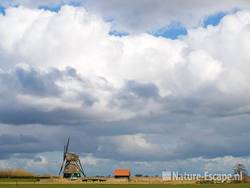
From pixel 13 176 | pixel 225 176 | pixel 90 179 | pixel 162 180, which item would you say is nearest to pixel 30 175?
pixel 13 176

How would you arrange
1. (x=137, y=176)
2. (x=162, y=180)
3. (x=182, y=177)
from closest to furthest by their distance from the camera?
(x=162, y=180) < (x=182, y=177) < (x=137, y=176)

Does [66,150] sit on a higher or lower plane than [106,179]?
higher

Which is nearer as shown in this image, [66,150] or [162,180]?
[162,180]

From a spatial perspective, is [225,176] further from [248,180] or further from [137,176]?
[137,176]

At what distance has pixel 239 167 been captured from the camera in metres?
168

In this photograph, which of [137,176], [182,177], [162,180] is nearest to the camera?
[162,180]

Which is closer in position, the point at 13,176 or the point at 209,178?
the point at 209,178

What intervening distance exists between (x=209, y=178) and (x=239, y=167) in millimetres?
23534

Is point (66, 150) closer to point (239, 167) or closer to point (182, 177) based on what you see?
point (182, 177)

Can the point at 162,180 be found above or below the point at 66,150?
below

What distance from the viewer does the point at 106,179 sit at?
151 metres

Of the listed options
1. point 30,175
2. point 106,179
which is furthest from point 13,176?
point 106,179

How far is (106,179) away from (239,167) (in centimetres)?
4390

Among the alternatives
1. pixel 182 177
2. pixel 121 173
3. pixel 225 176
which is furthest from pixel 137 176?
pixel 225 176
